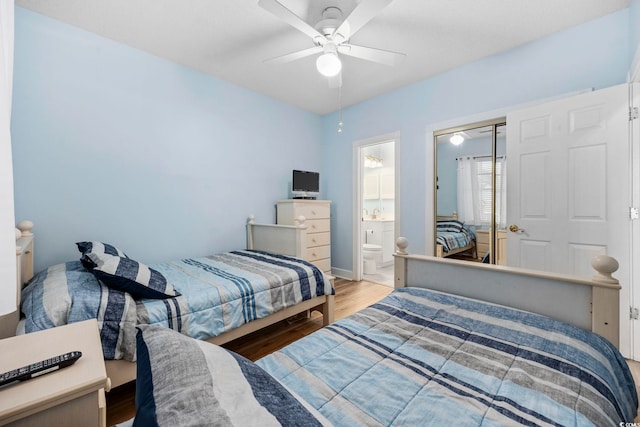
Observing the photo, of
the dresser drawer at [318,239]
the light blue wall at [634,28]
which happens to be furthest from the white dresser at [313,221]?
the light blue wall at [634,28]

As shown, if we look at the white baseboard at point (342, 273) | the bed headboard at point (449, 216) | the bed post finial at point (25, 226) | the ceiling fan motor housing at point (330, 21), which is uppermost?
the ceiling fan motor housing at point (330, 21)


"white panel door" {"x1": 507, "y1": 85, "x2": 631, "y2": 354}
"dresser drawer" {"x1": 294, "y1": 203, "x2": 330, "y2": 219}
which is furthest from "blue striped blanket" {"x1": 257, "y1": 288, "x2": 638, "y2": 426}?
"dresser drawer" {"x1": 294, "y1": 203, "x2": 330, "y2": 219}

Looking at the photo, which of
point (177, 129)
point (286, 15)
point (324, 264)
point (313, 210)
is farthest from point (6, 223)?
point (324, 264)

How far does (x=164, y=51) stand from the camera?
2.56 m

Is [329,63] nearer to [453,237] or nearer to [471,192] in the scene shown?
[471,192]

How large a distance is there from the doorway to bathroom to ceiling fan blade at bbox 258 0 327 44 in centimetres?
190

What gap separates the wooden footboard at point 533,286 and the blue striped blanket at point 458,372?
93mm

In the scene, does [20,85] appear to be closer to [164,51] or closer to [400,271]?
[164,51]

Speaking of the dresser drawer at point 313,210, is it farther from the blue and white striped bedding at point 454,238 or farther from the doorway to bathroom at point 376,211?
the blue and white striped bedding at point 454,238

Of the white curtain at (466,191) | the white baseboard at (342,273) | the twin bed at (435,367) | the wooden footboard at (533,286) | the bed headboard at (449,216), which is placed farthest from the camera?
the white baseboard at (342,273)

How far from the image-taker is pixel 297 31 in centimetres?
225

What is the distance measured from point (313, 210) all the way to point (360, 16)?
2.34 metres

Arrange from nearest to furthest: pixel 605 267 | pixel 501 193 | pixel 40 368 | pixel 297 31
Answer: pixel 40 368, pixel 605 267, pixel 297 31, pixel 501 193

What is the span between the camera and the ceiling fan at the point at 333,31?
1.56 metres
